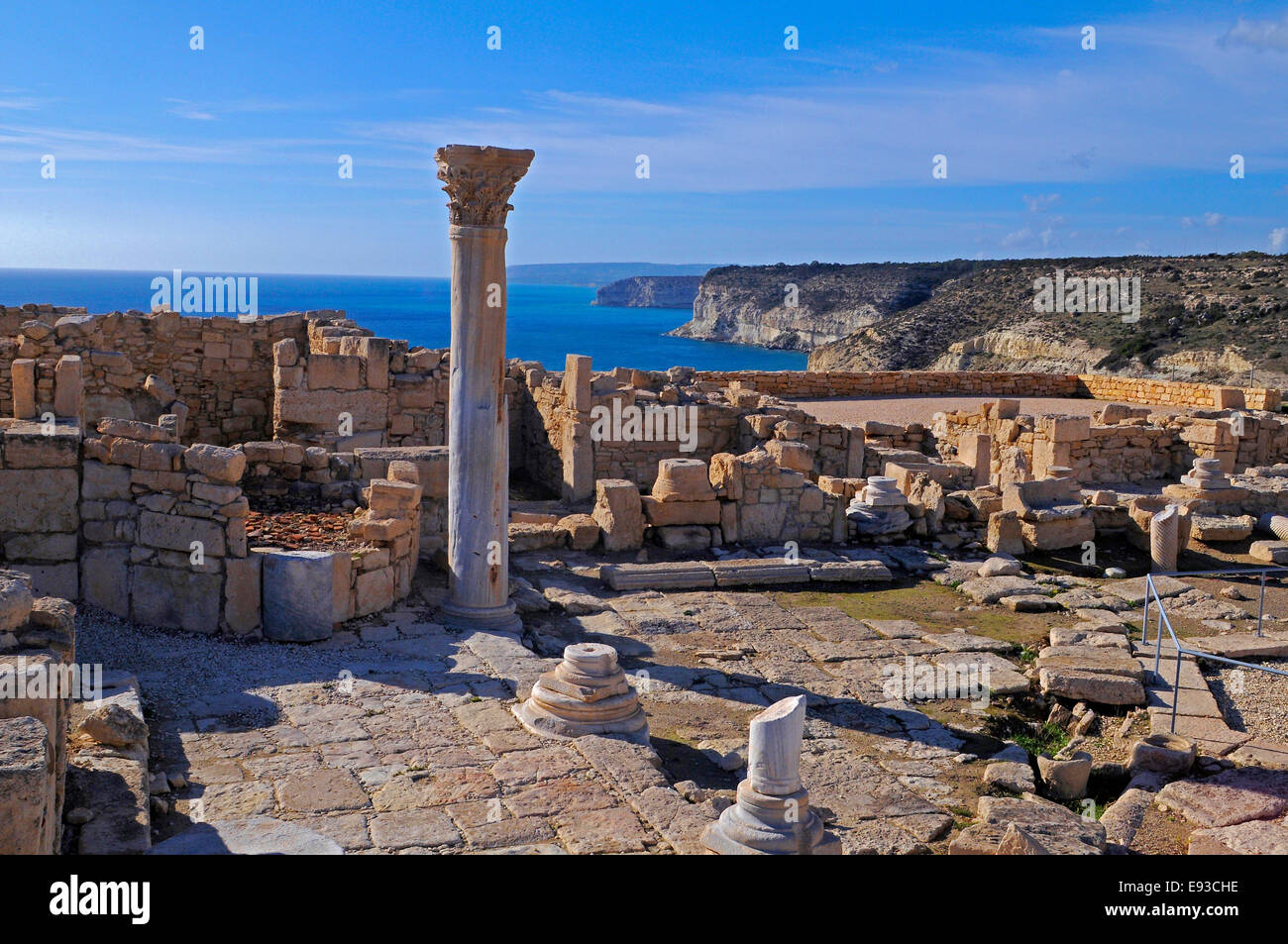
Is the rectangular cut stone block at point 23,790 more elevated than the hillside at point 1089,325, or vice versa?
the hillside at point 1089,325

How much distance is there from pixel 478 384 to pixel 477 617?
199cm

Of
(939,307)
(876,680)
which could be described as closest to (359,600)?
(876,680)

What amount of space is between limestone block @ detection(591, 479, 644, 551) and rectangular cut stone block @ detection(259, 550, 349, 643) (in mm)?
4389

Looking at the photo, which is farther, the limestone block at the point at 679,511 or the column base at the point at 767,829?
the limestone block at the point at 679,511

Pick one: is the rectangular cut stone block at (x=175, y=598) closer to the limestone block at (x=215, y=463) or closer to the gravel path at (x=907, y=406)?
the limestone block at (x=215, y=463)

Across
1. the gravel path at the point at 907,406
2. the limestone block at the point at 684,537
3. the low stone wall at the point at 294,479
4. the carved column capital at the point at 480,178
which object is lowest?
the limestone block at the point at 684,537

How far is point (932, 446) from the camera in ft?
69.5

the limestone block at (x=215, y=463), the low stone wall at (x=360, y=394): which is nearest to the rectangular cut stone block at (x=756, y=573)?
the limestone block at (x=215, y=463)

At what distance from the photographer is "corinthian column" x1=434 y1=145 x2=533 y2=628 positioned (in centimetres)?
966

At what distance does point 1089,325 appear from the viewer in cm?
5000

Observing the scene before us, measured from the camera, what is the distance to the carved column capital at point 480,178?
9578mm

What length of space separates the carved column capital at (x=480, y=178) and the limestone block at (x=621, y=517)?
4184 millimetres

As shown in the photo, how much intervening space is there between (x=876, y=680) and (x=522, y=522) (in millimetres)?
5736
